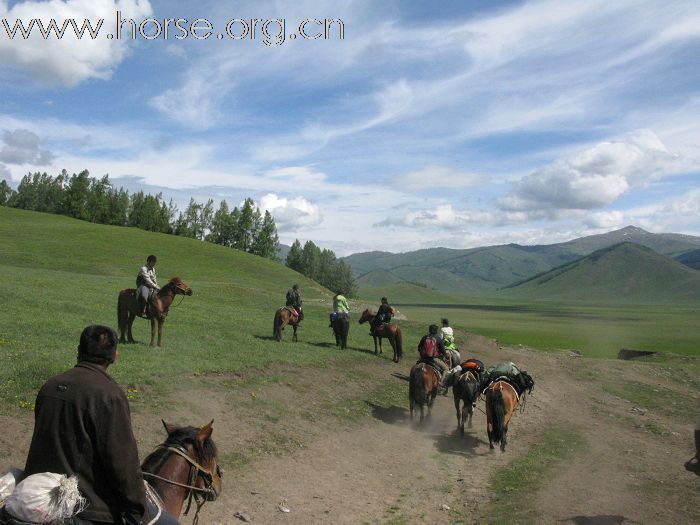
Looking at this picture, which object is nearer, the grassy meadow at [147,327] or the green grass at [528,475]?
the green grass at [528,475]

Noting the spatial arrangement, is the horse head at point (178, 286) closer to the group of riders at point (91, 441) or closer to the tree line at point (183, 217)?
the group of riders at point (91, 441)

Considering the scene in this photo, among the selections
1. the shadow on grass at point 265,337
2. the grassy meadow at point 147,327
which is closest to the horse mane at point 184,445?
the grassy meadow at point 147,327

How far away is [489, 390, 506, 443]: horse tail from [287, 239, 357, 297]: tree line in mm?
113896

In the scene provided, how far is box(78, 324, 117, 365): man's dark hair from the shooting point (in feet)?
15.7

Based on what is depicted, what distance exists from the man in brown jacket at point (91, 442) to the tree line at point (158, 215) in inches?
4807

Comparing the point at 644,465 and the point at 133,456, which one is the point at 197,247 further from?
the point at 133,456

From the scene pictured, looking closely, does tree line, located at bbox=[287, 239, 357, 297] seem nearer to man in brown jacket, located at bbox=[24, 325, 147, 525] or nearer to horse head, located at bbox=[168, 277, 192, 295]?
horse head, located at bbox=[168, 277, 192, 295]

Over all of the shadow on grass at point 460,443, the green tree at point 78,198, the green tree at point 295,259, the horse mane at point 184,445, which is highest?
the green tree at point 78,198

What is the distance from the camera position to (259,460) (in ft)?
41.3

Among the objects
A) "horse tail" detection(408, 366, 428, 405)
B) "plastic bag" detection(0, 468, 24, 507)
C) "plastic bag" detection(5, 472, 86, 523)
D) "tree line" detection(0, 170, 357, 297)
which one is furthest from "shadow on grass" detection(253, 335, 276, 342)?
"tree line" detection(0, 170, 357, 297)

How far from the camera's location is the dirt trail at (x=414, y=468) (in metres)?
10.8

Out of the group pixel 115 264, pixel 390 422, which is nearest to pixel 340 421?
pixel 390 422

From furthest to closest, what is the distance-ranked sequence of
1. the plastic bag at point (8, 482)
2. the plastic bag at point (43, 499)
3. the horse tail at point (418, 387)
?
the horse tail at point (418, 387) < the plastic bag at point (8, 482) < the plastic bag at point (43, 499)

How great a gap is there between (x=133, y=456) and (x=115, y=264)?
62083 mm
